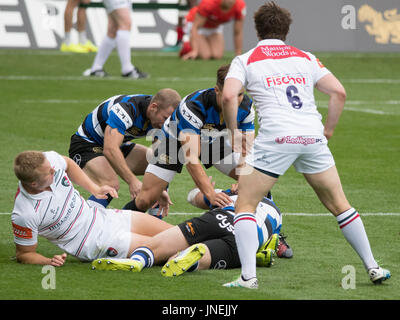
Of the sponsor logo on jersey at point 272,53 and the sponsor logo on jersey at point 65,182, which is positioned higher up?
the sponsor logo on jersey at point 272,53

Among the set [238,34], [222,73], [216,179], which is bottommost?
[238,34]

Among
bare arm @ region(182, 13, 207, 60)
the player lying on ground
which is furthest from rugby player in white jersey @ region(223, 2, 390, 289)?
bare arm @ region(182, 13, 207, 60)

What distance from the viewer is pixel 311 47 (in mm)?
22438

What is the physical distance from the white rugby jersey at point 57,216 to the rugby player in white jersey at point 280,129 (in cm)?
116

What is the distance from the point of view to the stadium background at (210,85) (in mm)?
5641

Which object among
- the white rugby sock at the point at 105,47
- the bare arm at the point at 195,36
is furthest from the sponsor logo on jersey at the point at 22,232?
the bare arm at the point at 195,36

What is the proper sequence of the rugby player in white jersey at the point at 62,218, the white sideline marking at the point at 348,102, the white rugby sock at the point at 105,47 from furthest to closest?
the white rugby sock at the point at 105,47
the white sideline marking at the point at 348,102
the rugby player in white jersey at the point at 62,218

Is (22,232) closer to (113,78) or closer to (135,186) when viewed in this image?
(135,186)

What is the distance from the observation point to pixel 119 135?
24.9 feet

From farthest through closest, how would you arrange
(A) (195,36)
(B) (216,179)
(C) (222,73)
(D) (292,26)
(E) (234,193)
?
(D) (292,26)
(A) (195,36)
(B) (216,179)
(E) (234,193)
(C) (222,73)

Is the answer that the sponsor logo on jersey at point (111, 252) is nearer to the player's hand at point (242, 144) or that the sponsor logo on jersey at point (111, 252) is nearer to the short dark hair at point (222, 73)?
the short dark hair at point (222, 73)

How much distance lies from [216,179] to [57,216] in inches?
162

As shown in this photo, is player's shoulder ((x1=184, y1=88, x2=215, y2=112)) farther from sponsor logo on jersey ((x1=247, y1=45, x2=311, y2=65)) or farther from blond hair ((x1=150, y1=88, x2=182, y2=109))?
sponsor logo on jersey ((x1=247, y1=45, x2=311, y2=65))

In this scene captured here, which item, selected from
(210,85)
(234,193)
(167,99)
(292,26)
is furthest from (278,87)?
(292,26)
